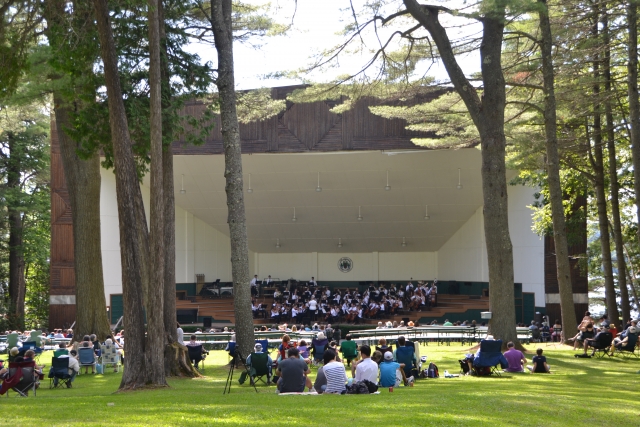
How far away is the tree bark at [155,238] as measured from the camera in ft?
29.8

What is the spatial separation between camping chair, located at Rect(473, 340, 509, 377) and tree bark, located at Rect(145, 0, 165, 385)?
4257 millimetres

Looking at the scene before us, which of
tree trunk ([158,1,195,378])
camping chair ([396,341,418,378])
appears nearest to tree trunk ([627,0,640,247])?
camping chair ([396,341,418,378])

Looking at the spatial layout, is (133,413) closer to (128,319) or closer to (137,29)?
(128,319)

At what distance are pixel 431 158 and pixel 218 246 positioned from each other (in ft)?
35.1

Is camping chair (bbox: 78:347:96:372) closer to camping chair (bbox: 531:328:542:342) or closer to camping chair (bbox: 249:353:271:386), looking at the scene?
camping chair (bbox: 249:353:271:386)

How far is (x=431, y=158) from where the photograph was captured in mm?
22359

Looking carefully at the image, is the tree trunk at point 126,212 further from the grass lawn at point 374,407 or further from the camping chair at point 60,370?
the camping chair at point 60,370

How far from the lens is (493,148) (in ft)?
39.7

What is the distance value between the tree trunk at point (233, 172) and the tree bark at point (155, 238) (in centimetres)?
204

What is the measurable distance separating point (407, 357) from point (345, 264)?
68.9ft

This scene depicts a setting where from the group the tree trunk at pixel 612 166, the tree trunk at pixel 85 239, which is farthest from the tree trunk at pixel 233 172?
the tree trunk at pixel 612 166

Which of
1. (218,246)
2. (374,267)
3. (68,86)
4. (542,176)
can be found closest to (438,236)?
(374,267)

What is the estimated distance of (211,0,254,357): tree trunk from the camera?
37.0 feet

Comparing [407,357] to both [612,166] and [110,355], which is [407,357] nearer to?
[110,355]
